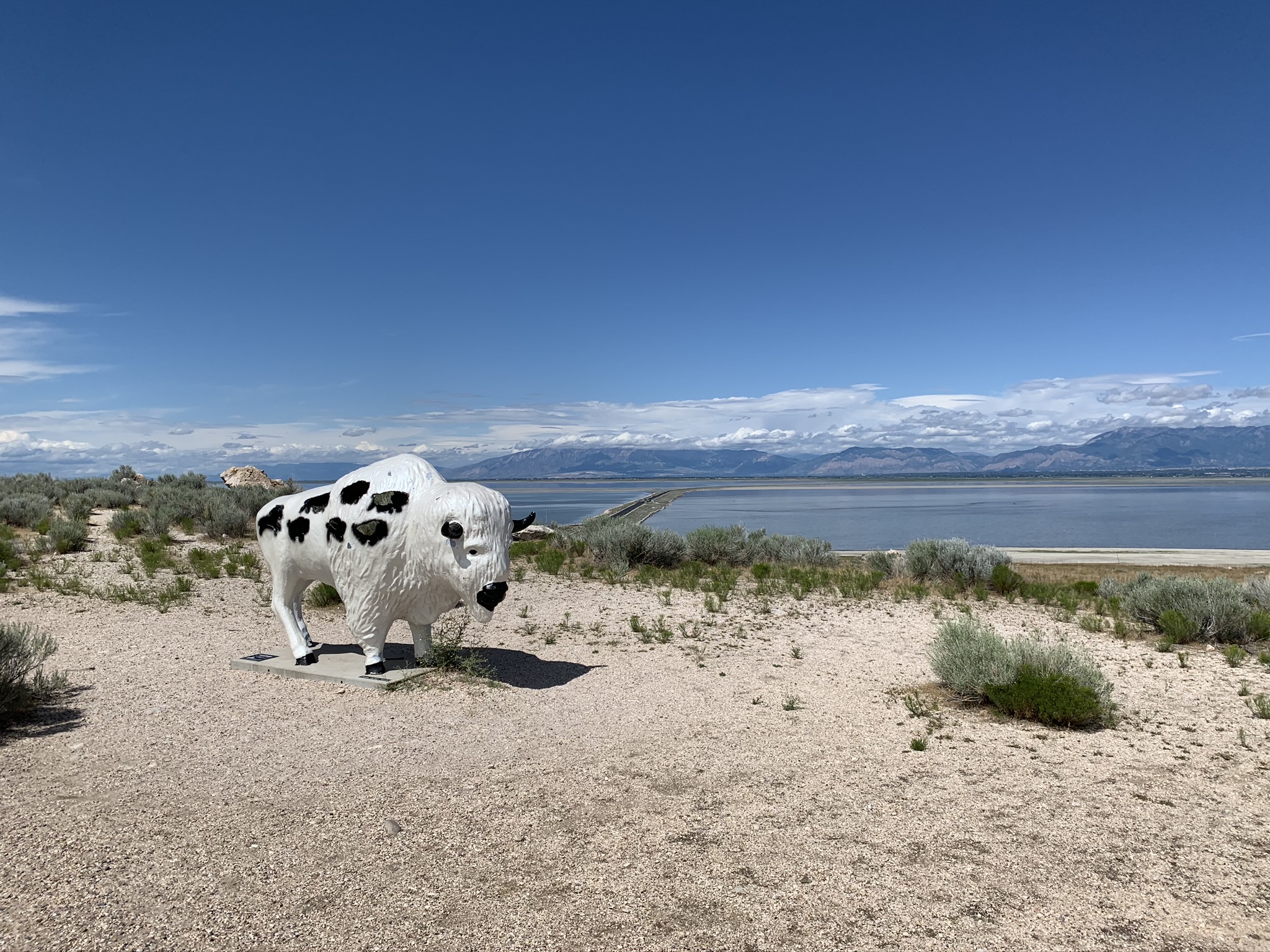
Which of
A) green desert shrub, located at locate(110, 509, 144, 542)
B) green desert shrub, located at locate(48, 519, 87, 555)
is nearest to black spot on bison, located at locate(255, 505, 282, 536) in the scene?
green desert shrub, located at locate(48, 519, 87, 555)

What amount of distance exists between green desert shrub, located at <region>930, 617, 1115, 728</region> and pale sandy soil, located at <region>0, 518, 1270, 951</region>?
236 millimetres

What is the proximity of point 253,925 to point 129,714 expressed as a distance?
13.3ft

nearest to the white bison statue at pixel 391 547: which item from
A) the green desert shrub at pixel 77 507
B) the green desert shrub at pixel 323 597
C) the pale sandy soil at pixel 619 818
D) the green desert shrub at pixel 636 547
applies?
the pale sandy soil at pixel 619 818

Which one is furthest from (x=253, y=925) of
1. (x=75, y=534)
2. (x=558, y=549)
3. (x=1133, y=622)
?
(x=558, y=549)

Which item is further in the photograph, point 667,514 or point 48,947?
point 667,514

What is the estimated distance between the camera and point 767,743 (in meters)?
6.12

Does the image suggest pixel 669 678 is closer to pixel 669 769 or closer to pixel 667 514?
pixel 669 769

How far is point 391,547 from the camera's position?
6.96m

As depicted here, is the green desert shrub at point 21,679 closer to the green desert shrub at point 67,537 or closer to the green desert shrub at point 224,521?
the green desert shrub at point 67,537

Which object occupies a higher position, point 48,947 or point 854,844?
point 48,947

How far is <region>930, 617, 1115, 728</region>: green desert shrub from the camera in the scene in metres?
6.44

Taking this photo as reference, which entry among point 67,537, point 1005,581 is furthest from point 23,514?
point 1005,581

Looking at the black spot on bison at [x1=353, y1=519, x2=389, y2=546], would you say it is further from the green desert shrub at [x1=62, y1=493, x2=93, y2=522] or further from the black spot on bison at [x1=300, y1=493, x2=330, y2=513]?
the green desert shrub at [x1=62, y1=493, x2=93, y2=522]

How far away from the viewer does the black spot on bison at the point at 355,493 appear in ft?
23.6
